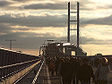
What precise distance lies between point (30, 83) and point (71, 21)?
489 feet

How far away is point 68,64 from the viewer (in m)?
21.4

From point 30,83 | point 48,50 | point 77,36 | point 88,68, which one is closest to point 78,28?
point 77,36

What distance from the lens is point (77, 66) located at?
20.9 metres

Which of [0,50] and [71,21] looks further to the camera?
[71,21]

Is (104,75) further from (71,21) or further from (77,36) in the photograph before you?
(71,21)

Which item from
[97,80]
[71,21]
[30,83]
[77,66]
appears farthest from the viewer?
[71,21]

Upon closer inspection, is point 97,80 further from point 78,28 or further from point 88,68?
point 78,28

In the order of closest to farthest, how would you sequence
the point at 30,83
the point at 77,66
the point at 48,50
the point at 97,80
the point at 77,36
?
the point at 97,80 → the point at 77,66 → the point at 30,83 → the point at 77,36 → the point at 48,50

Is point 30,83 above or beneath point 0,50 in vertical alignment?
beneath

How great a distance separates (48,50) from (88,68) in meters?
180

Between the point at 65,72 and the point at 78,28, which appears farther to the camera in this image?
the point at 78,28

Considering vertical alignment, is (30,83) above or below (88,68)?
below

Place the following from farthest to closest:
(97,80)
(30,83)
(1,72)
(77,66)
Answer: (30,83) < (1,72) < (77,66) < (97,80)

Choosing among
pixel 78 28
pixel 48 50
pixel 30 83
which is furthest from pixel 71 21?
pixel 30 83
